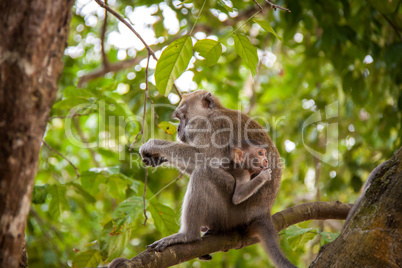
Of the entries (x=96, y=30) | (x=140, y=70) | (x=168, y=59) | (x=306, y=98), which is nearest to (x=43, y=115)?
(x=168, y=59)

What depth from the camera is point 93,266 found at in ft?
12.8

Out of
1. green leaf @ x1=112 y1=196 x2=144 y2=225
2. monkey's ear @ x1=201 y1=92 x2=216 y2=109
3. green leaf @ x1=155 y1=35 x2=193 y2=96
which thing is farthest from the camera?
monkey's ear @ x1=201 y1=92 x2=216 y2=109

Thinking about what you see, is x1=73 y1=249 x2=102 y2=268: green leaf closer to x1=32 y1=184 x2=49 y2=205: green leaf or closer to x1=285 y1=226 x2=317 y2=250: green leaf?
x1=32 y1=184 x2=49 y2=205: green leaf

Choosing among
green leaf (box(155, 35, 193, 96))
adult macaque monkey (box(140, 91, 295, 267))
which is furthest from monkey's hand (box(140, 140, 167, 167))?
green leaf (box(155, 35, 193, 96))

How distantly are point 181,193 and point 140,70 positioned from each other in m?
2.18

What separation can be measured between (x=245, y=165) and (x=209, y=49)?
1.51 meters

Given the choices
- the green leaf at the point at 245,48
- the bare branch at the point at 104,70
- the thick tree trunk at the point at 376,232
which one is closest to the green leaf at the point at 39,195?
the green leaf at the point at 245,48

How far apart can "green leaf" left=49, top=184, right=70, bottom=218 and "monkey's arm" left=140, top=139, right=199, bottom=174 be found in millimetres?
996

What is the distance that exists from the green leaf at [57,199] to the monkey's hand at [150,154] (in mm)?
975

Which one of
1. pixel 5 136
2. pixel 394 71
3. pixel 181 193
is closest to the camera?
pixel 5 136

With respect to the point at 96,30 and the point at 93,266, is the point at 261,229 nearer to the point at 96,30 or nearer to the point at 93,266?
the point at 93,266

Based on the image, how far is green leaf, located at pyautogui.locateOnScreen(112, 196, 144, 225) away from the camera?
385 centimetres

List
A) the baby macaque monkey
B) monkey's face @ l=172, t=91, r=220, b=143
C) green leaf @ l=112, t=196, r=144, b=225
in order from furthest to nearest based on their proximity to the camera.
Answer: monkey's face @ l=172, t=91, r=220, b=143
the baby macaque monkey
green leaf @ l=112, t=196, r=144, b=225

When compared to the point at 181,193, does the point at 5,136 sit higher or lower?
higher
